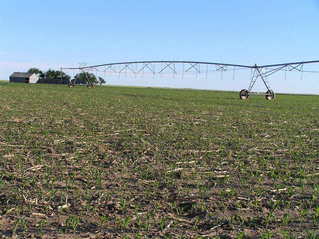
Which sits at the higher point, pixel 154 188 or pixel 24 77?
pixel 24 77

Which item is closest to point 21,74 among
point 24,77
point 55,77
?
point 24,77

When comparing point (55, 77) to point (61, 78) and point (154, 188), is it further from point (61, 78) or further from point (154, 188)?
point (154, 188)

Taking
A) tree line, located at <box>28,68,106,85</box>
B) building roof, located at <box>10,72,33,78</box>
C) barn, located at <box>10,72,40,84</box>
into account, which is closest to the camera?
tree line, located at <box>28,68,106,85</box>

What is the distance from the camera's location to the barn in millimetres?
153875

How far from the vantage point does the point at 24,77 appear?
155 m

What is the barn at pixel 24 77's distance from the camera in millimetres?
153875

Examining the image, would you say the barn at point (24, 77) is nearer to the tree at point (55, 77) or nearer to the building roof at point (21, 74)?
the building roof at point (21, 74)

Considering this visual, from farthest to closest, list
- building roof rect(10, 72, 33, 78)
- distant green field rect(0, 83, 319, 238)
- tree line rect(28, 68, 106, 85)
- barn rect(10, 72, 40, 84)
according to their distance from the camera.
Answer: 1. building roof rect(10, 72, 33, 78)
2. barn rect(10, 72, 40, 84)
3. tree line rect(28, 68, 106, 85)
4. distant green field rect(0, 83, 319, 238)

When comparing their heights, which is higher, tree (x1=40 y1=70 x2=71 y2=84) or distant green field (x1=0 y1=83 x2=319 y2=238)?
tree (x1=40 y1=70 x2=71 y2=84)

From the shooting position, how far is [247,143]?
10.9 m

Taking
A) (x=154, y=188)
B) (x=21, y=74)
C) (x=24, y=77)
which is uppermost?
(x=21, y=74)

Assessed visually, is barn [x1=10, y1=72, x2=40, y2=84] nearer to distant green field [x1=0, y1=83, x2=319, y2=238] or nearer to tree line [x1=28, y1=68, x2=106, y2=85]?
tree line [x1=28, y1=68, x2=106, y2=85]

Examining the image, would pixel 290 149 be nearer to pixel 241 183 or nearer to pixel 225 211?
pixel 241 183

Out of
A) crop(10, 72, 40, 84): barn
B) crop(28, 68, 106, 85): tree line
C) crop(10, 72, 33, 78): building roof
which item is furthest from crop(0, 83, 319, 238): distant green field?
crop(10, 72, 33, 78): building roof
